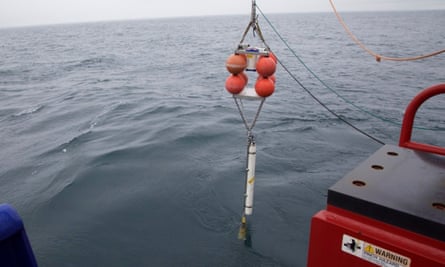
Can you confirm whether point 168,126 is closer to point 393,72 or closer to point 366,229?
point 366,229

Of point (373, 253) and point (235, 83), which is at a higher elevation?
point (235, 83)

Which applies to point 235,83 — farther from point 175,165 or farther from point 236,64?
point 175,165

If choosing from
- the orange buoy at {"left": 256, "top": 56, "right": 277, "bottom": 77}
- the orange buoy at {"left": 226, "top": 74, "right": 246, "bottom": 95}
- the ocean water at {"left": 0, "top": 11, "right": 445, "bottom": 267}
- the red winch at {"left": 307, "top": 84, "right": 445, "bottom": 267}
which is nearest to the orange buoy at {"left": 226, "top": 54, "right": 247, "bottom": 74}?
the orange buoy at {"left": 226, "top": 74, "right": 246, "bottom": 95}

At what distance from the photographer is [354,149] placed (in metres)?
8.57

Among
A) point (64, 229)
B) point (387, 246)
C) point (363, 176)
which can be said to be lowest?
point (64, 229)

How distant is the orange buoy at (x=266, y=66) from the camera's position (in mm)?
3826

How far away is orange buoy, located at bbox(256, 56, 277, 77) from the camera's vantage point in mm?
3826

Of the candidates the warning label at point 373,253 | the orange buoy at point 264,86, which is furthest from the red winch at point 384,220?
the orange buoy at point 264,86

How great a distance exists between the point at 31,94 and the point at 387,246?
62.0ft

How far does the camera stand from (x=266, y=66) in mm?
3820

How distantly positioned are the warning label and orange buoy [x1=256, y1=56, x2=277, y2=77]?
2424 mm

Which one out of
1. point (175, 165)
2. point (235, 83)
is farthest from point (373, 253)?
point (175, 165)

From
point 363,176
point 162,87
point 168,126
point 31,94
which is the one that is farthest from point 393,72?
point 363,176

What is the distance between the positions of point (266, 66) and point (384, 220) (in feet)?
8.10
